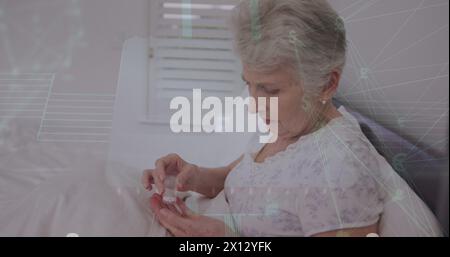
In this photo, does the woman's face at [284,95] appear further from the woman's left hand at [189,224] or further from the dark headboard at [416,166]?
the woman's left hand at [189,224]

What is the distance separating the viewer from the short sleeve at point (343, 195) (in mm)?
1064

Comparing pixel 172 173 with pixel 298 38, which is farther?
pixel 172 173

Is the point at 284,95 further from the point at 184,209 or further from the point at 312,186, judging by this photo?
the point at 184,209

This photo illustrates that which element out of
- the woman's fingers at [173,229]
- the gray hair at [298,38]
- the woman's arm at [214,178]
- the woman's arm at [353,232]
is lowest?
the woman's fingers at [173,229]

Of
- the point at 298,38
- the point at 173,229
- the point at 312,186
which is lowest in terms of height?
the point at 173,229

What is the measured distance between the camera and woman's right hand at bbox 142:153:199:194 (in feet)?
3.83

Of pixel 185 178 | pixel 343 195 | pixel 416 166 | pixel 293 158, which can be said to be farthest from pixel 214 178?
pixel 416 166

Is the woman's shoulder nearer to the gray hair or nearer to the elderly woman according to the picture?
the elderly woman

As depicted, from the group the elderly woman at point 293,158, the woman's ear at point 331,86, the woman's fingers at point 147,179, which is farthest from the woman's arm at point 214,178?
the woman's ear at point 331,86

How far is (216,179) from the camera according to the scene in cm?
118

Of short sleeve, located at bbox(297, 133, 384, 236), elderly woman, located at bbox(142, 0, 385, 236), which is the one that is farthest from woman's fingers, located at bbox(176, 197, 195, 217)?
short sleeve, located at bbox(297, 133, 384, 236)

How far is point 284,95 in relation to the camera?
1116mm

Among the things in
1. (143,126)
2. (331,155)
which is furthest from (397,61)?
(143,126)

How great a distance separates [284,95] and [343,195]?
0.80 ft
